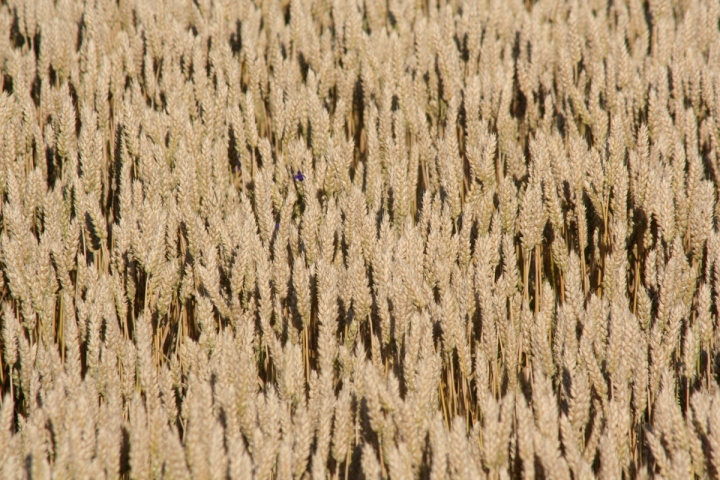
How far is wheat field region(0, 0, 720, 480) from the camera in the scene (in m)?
1.35

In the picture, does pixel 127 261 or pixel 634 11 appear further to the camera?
pixel 634 11

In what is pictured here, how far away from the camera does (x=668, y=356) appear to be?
5.02ft

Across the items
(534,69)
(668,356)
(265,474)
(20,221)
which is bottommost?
(265,474)

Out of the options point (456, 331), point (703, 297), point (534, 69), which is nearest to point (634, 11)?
point (534, 69)

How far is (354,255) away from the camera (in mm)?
1696

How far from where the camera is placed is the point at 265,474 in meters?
1.25

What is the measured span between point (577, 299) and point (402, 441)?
1.79ft

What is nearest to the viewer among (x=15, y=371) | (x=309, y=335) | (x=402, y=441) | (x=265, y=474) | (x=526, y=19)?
(x=265, y=474)

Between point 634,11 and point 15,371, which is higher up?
point 634,11

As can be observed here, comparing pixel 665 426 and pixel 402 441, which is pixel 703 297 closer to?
pixel 665 426

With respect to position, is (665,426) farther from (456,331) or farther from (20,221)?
(20,221)

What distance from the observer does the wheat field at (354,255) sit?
1.35 meters

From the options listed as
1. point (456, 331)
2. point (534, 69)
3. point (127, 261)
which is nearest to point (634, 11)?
point (534, 69)

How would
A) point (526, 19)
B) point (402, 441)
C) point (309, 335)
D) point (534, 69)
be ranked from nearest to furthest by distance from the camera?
1. point (402, 441)
2. point (309, 335)
3. point (534, 69)
4. point (526, 19)
